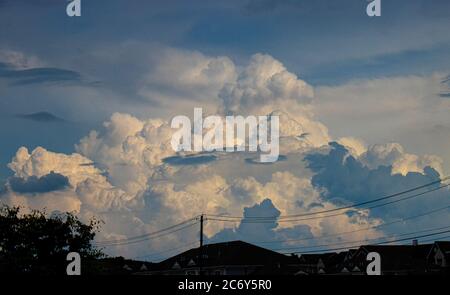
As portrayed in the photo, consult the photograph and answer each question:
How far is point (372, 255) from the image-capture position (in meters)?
106

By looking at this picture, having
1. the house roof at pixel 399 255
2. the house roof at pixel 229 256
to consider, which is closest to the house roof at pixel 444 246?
the house roof at pixel 399 255

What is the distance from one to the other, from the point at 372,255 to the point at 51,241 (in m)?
46.1

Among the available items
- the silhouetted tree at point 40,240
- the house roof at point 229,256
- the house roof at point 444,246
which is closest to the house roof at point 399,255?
the house roof at point 444,246

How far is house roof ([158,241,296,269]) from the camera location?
388 ft

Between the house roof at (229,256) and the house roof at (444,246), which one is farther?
the house roof at (229,256)

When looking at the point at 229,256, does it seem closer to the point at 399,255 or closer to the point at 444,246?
the point at 399,255

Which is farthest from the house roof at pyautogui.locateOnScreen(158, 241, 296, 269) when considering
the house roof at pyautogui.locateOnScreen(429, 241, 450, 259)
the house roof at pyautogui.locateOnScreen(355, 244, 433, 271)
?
the house roof at pyautogui.locateOnScreen(429, 241, 450, 259)

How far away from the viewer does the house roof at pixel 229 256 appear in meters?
118

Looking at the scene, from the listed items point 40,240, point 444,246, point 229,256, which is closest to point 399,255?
point 444,246

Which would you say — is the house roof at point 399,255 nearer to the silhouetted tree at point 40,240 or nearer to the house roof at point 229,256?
the house roof at point 229,256

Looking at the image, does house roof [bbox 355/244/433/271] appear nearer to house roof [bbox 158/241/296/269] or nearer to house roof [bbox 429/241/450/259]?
house roof [bbox 429/241/450/259]
